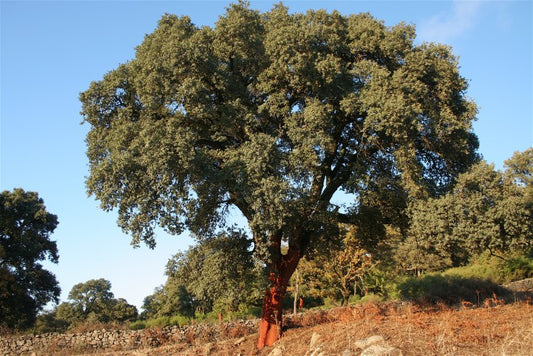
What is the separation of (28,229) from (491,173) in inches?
1506

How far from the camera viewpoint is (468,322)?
11820 millimetres

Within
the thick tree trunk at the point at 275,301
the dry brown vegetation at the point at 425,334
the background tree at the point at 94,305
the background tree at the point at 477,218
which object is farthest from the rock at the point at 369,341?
the background tree at the point at 94,305

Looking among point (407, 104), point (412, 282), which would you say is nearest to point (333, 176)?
point (407, 104)

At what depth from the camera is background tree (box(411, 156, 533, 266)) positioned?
12.4 metres

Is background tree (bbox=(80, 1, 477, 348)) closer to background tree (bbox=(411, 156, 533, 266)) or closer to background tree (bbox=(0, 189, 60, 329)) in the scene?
background tree (bbox=(411, 156, 533, 266))

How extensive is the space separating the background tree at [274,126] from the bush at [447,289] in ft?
37.3

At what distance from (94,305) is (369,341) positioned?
6133 cm

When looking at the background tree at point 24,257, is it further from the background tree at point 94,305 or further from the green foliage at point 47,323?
the background tree at point 94,305

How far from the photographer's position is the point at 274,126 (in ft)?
52.0

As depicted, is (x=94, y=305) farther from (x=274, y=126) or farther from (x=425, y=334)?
(x=425, y=334)

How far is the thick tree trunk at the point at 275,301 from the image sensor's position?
605 inches

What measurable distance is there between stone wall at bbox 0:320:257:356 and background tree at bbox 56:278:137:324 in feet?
137

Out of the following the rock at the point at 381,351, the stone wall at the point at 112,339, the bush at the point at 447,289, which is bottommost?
the stone wall at the point at 112,339

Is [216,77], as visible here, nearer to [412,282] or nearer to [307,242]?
[307,242]
